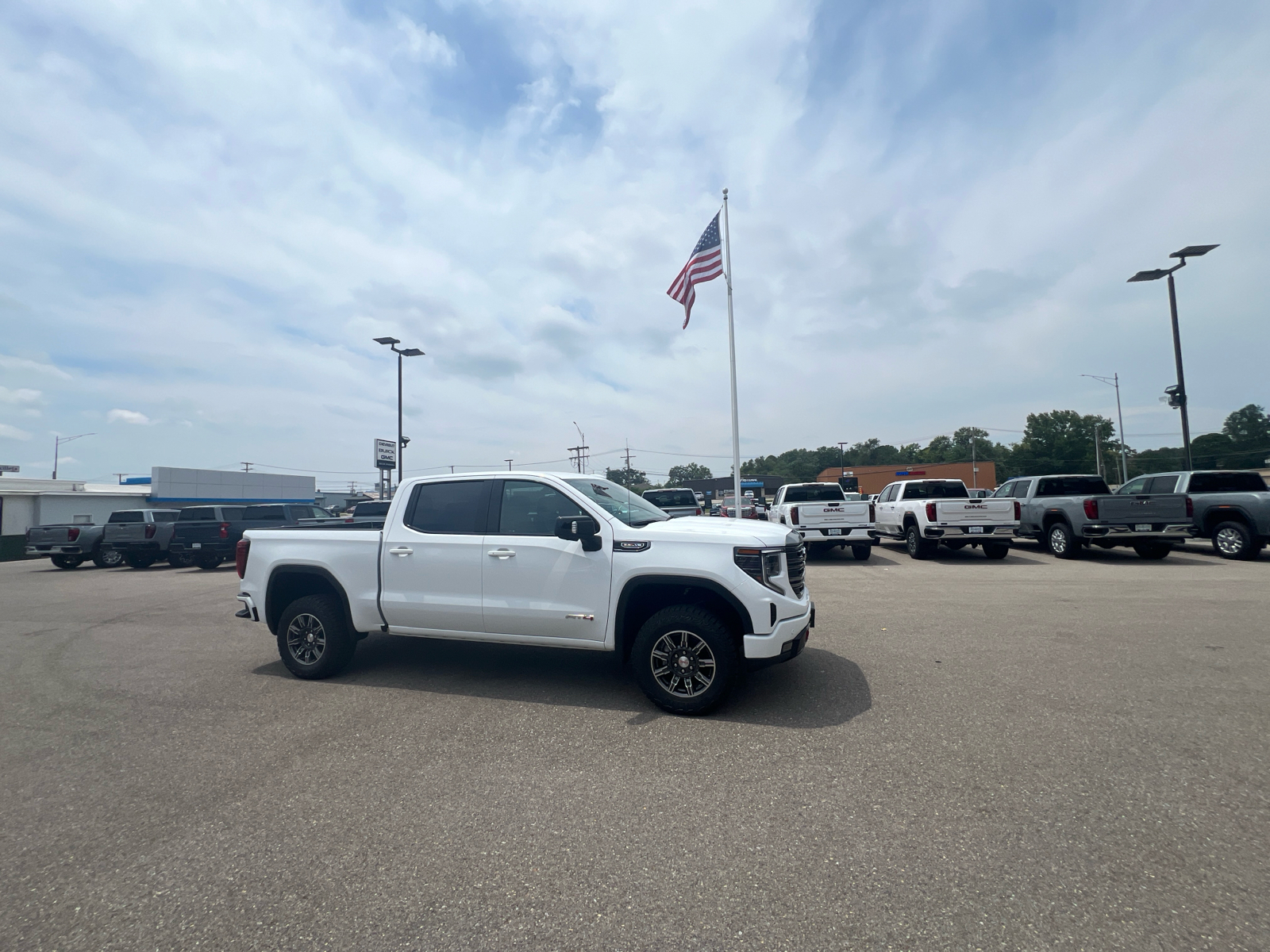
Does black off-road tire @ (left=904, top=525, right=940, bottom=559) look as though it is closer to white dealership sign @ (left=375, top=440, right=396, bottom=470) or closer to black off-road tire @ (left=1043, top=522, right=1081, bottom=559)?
black off-road tire @ (left=1043, top=522, right=1081, bottom=559)

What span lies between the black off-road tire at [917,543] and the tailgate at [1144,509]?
333 centimetres

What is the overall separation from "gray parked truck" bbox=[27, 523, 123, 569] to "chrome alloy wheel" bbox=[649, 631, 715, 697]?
65.2ft

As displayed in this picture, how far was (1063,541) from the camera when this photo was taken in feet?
46.8

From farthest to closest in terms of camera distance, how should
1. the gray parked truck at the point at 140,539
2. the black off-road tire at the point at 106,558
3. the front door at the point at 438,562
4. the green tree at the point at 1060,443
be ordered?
the green tree at the point at 1060,443 < the black off-road tire at the point at 106,558 < the gray parked truck at the point at 140,539 < the front door at the point at 438,562

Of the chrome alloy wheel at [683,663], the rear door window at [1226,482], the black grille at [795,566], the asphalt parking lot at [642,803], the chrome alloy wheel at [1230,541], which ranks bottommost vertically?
the asphalt parking lot at [642,803]

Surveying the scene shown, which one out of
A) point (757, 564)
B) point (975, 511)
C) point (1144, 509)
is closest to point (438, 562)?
point (757, 564)

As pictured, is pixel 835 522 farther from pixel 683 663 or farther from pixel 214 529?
pixel 214 529

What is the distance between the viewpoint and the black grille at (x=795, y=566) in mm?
5012

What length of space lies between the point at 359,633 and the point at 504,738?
2392 mm

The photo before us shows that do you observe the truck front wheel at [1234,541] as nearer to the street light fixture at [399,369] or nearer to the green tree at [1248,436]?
the street light fixture at [399,369]

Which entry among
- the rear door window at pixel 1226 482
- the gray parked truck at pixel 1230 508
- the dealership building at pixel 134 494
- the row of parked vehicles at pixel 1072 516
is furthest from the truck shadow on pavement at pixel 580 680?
the dealership building at pixel 134 494

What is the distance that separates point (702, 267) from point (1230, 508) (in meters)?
13.3

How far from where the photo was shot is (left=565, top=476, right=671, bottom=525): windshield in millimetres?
5414

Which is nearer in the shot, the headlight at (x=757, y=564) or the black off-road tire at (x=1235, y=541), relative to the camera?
the headlight at (x=757, y=564)
